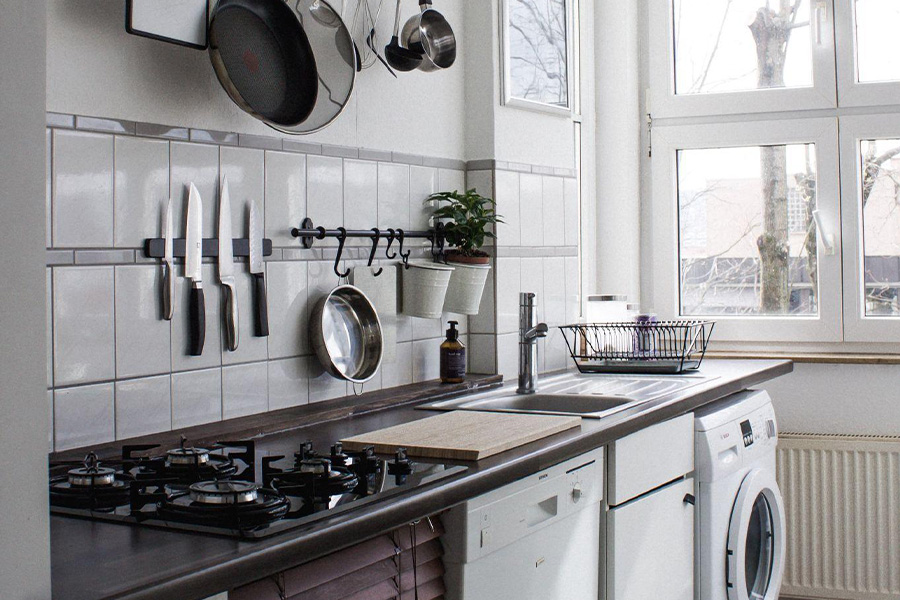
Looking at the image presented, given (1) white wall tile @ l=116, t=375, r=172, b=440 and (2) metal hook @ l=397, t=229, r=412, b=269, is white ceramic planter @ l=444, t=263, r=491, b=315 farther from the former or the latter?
(1) white wall tile @ l=116, t=375, r=172, b=440

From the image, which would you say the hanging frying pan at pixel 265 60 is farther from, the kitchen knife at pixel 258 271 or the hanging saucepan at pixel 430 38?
the hanging saucepan at pixel 430 38

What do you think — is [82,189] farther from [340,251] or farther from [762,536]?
[762,536]

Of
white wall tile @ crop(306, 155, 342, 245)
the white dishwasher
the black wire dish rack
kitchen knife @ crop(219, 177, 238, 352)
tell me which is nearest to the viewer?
the white dishwasher

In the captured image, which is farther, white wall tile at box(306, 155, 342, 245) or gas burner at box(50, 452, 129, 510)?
white wall tile at box(306, 155, 342, 245)

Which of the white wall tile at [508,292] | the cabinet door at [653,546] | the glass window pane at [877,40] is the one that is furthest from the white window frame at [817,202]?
the cabinet door at [653,546]

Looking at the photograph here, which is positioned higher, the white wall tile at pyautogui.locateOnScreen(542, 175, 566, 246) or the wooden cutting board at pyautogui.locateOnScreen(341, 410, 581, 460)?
the white wall tile at pyautogui.locateOnScreen(542, 175, 566, 246)

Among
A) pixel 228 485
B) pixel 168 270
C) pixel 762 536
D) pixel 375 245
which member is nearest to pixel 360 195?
pixel 375 245

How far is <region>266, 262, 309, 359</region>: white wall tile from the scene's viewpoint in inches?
82.9

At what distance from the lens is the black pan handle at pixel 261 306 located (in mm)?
2041

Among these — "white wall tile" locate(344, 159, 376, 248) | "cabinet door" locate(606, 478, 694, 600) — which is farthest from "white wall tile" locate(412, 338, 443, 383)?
A: "cabinet door" locate(606, 478, 694, 600)

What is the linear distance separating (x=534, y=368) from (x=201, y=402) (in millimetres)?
975

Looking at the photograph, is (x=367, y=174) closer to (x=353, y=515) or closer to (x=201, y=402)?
(x=201, y=402)

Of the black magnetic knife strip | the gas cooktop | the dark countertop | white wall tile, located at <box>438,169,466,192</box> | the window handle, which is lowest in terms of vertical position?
the dark countertop

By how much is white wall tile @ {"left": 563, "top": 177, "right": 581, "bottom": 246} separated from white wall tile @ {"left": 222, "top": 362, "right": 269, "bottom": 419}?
4.69 feet
